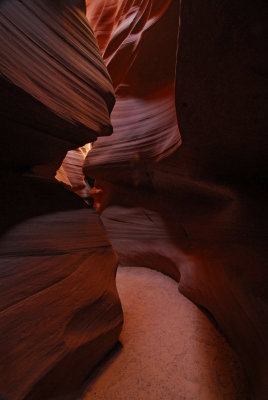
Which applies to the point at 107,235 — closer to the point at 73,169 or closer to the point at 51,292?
the point at 51,292

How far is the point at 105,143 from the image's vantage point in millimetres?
3244

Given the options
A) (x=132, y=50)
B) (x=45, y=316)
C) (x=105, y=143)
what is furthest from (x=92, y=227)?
(x=132, y=50)

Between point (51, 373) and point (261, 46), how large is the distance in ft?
7.73

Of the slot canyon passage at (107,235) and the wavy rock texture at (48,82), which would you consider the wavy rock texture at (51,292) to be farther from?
the wavy rock texture at (48,82)

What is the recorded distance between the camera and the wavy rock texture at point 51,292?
103 cm

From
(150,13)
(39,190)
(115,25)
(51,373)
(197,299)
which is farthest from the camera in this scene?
(115,25)

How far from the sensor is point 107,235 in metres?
1.75

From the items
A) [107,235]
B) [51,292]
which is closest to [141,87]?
[107,235]

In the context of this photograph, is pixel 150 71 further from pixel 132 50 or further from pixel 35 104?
pixel 35 104

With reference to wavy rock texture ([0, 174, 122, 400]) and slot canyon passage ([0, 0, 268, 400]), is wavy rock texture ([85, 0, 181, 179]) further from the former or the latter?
wavy rock texture ([0, 174, 122, 400])

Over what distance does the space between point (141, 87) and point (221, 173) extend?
2053mm

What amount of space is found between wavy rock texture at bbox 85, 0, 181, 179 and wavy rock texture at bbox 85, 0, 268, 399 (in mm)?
63

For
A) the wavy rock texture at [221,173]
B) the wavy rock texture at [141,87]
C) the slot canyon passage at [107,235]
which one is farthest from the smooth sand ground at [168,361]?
the wavy rock texture at [141,87]

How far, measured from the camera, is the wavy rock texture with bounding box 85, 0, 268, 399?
1192mm
